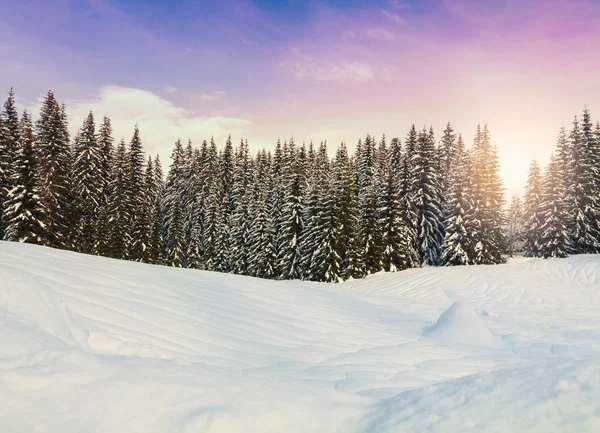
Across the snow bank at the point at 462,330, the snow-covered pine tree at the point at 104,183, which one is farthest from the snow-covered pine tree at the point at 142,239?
the snow bank at the point at 462,330

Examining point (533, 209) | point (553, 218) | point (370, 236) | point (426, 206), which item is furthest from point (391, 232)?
point (533, 209)

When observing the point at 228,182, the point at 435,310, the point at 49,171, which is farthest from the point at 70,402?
the point at 228,182

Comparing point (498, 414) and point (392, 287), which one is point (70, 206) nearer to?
point (392, 287)

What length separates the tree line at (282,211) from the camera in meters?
32.7

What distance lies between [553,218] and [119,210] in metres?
48.3

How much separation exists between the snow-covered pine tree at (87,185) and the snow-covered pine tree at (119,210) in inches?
64.2

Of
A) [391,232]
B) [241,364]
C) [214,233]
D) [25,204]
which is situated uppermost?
[25,204]

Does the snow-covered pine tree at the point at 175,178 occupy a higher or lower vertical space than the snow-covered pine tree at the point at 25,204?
higher

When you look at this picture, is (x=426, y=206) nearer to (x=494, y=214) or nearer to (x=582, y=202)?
(x=494, y=214)

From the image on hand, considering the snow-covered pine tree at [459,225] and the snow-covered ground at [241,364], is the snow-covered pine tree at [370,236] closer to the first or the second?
the snow-covered pine tree at [459,225]

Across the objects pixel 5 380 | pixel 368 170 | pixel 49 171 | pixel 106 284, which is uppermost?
pixel 368 170

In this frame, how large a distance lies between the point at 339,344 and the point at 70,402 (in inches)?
190

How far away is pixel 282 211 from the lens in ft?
137

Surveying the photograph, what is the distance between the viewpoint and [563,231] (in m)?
36.2
